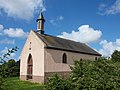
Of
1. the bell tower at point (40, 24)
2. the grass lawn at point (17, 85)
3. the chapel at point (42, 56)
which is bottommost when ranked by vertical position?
the grass lawn at point (17, 85)

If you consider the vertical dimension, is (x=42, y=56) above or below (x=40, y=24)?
below

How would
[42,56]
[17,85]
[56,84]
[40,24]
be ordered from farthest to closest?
[40,24]
[42,56]
[56,84]
[17,85]

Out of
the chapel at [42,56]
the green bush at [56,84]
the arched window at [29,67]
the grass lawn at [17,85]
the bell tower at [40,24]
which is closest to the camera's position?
the grass lawn at [17,85]

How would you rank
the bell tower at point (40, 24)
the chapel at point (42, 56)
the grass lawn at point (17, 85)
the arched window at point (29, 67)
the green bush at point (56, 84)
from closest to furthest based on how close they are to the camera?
the grass lawn at point (17, 85), the green bush at point (56, 84), the chapel at point (42, 56), the arched window at point (29, 67), the bell tower at point (40, 24)

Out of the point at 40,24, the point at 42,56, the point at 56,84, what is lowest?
the point at 56,84

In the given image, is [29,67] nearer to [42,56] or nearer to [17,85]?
[42,56]

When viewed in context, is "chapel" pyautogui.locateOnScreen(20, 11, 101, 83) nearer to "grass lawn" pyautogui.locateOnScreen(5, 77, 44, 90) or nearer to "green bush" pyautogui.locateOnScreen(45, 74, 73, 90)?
"grass lawn" pyautogui.locateOnScreen(5, 77, 44, 90)

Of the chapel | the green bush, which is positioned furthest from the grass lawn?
the chapel

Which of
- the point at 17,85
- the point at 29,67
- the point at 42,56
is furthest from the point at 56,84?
the point at 29,67

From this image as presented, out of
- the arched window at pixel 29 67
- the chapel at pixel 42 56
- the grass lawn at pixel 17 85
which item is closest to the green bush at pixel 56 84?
the grass lawn at pixel 17 85

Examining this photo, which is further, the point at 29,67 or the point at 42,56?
the point at 29,67

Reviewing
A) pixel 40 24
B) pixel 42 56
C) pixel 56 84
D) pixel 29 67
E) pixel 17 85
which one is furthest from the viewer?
pixel 40 24

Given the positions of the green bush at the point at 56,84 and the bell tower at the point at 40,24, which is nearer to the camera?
the green bush at the point at 56,84

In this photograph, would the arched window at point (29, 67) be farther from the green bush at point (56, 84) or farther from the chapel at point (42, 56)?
the green bush at point (56, 84)
